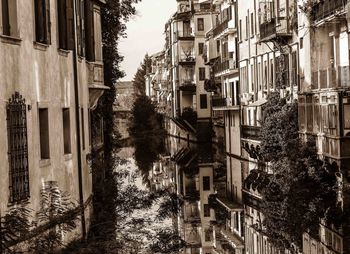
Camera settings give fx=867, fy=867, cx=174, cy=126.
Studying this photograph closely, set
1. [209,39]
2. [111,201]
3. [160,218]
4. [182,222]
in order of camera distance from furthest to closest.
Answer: [209,39]
[182,222]
[111,201]
[160,218]

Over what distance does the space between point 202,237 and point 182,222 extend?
1.86 metres

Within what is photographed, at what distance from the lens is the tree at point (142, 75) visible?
16705 cm

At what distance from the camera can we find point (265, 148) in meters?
36.2

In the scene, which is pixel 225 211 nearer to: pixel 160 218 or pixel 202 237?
pixel 202 237

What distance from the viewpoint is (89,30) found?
79.8 feet

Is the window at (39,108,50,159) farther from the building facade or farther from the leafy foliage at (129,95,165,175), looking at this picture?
the leafy foliage at (129,95,165,175)

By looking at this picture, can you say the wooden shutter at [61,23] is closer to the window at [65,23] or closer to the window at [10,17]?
the window at [65,23]

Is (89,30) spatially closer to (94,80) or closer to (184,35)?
(94,80)

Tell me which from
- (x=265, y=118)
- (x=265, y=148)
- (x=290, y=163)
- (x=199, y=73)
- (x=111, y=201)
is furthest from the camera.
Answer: (x=199, y=73)

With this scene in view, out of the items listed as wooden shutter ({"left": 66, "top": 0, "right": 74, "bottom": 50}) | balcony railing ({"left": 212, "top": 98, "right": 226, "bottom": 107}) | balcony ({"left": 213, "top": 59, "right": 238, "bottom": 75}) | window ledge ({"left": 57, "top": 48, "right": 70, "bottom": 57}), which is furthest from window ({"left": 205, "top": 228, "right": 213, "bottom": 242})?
balcony railing ({"left": 212, "top": 98, "right": 226, "bottom": 107})

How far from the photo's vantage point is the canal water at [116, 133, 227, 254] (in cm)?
2283

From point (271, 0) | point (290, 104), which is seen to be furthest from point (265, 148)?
point (271, 0)

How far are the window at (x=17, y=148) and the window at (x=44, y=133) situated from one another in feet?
5.54

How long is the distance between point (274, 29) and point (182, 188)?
1187cm
